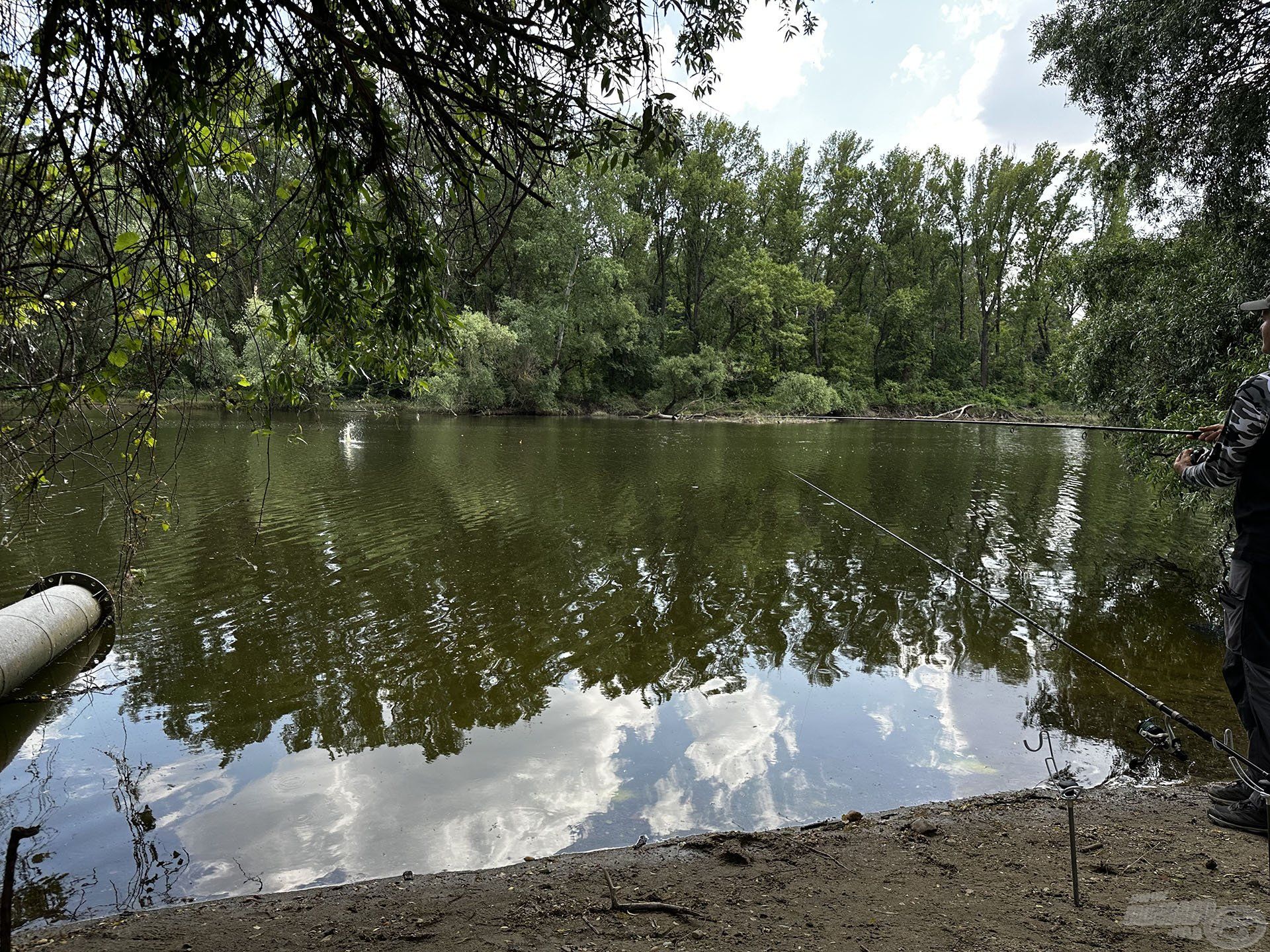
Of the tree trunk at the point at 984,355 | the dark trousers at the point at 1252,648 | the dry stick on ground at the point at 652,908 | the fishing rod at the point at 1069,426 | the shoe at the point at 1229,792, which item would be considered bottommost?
the dry stick on ground at the point at 652,908

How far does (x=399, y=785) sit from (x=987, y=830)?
3.58 meters

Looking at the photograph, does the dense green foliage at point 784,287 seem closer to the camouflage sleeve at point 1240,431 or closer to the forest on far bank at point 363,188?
the forest on far bank at point 363,188

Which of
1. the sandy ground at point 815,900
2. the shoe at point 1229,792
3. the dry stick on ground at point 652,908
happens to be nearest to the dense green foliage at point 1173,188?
the shoe at point 1229,792

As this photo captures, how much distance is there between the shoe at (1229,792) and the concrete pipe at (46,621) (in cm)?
709

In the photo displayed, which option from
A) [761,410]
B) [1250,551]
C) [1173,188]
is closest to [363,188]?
[1250,551]

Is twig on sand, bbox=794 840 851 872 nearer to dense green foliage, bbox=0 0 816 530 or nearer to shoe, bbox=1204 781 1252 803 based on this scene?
shoe, bbox=1204 781 1252 803

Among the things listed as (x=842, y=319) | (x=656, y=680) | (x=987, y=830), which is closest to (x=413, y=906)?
(x=987, y=830)

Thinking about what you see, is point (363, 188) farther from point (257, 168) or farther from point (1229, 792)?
point (1229, 792)

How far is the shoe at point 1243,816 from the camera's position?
3586 mm

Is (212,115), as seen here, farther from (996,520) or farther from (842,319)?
(842,319)

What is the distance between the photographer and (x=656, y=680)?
659cm

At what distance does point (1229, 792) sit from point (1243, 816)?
1.14 feet

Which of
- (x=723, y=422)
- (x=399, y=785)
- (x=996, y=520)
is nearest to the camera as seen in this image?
(x=399, y=785)

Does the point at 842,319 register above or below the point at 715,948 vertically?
above
